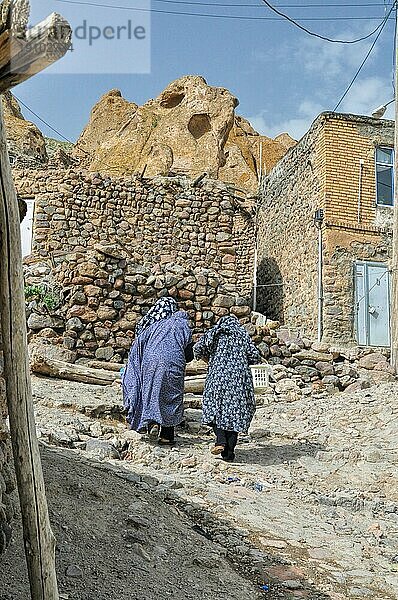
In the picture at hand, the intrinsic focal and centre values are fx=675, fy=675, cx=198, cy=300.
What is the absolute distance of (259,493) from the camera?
532cm

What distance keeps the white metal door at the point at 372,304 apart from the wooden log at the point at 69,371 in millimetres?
5929

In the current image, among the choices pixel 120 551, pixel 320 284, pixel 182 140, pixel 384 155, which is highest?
pixel 182 140

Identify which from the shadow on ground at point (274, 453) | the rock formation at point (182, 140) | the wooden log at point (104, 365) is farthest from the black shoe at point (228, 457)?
the rock formation at point (182, 140)

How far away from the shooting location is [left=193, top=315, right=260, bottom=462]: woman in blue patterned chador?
6.39m

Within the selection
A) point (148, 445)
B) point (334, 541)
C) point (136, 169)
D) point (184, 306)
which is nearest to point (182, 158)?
point (136, 169)

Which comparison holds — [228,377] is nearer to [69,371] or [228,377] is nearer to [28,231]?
[69,371]

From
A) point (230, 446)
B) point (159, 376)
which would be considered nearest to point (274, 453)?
point (230, 446)

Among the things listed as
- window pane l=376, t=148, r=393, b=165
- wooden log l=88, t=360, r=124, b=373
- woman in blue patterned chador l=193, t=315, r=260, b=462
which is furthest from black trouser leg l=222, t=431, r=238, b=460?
window pane l=376, t=148, r=393, b=165

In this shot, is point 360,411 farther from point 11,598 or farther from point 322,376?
point 11,598

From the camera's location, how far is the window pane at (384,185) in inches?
554

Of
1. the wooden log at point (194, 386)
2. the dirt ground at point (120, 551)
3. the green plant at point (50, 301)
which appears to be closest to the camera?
the dirt ground at point (120, 551)

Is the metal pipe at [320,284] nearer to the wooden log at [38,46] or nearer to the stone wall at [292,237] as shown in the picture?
the stone wall at [292,237]

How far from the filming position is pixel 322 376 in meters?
10.8

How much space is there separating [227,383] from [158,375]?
710mm
